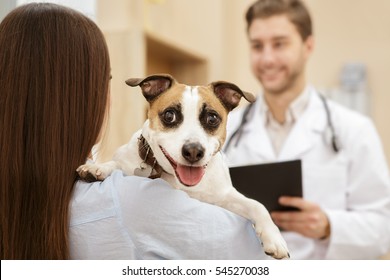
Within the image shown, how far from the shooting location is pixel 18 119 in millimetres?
674

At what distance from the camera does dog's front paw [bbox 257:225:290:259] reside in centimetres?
62

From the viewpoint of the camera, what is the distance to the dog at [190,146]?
0.58 metres

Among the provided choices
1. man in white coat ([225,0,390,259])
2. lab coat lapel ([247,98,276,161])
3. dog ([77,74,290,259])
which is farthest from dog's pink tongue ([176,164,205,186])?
lab coat lapel ([247,98,276,161])

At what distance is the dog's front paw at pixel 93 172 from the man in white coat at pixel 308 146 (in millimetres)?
258

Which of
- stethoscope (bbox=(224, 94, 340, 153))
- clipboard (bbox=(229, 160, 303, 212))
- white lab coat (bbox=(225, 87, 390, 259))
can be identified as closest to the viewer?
clipboard (bbox=(229, 160, 303, 212))

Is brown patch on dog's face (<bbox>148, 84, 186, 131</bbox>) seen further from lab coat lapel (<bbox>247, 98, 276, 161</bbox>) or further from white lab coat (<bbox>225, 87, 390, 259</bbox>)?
white lab coat (<bbox>225, 87, 390, 259</bbox>)

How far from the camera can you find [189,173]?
1.90 feet

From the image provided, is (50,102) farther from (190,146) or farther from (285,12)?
(285,12)

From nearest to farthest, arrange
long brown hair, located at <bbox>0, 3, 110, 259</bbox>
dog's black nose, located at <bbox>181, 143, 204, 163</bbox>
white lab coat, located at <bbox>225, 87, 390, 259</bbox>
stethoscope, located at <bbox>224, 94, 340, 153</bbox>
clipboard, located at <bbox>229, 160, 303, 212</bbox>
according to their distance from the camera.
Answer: dog's black nose, located at <bbox>181, 143, 204, 163</bbox> < long brown hair, located at <bbox>0, 3, 110, 259</bbox> < clipboard, located at <bbox>229, 160, 303, 212</bbox> < stethoscope, located at <bbox>224, 94, 340, 153</bbox> < white lab coat, located at <bbox>225, 87, 390, 259</bbox>

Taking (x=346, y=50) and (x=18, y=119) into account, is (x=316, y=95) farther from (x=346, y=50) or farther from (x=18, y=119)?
(x=346, y=50)

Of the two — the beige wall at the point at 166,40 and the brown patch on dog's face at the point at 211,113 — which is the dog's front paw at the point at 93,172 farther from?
the brown patch on dog's face at the point at 211,113

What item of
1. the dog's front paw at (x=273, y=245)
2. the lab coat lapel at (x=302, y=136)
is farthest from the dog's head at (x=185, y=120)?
the lab coat lapel at (x=302, y=136)

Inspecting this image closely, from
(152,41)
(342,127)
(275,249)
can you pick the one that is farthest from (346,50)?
(275,249)

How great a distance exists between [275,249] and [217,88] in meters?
0.22
